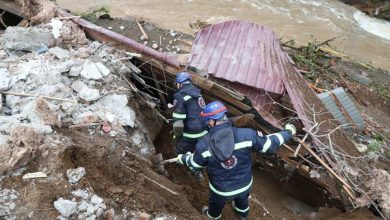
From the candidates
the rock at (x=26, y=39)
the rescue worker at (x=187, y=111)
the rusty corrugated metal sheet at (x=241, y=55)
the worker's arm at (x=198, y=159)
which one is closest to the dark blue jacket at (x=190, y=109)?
the rescue worker at (x=187, y=111)

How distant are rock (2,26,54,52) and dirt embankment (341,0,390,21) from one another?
1160cm

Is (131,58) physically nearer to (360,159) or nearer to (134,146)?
(134,146)

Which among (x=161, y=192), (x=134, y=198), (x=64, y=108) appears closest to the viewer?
(x=134, y=198)

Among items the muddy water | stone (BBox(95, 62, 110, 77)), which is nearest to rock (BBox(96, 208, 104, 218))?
stone (BBox(95, 62, 110, 77))

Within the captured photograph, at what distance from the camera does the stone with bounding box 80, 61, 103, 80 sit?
18.1 feet

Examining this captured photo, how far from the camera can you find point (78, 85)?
5.35 metres

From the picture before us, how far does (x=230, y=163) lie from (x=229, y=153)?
26 centimetres

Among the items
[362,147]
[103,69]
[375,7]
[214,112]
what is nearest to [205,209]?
[214,112]

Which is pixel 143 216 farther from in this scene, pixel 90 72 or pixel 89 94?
pixel 90 72

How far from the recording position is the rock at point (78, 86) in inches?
209

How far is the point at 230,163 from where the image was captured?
174 inches

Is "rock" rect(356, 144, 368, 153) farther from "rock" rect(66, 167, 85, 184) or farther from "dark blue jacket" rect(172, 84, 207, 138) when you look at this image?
"rock" rect(66, 167, 85, 184)

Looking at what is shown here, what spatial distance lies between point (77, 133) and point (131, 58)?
203cm

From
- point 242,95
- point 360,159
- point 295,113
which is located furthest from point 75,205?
point 360,159
